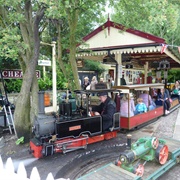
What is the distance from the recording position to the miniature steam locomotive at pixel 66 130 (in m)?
4.69

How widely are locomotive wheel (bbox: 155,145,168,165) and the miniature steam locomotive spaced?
6.33 feet

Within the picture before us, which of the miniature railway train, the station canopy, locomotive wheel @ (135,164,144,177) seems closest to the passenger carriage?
the miniature railway train

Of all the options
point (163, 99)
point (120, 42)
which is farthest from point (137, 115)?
point (163, 99)

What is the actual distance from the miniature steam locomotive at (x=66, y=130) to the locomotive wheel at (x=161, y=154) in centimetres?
193

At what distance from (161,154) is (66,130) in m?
2.25

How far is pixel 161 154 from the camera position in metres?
4.02

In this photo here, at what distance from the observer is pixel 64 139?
502 centimetres

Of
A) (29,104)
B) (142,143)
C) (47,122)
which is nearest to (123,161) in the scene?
(142,143)

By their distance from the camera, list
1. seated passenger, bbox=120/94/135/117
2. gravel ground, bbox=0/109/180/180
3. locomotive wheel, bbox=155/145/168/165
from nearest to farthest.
Answer: locomotive wheel, bbox=155/145/168/165, gravel ground, bbox=0/109/180/180, seated passenger, bbox=120/94/135/117

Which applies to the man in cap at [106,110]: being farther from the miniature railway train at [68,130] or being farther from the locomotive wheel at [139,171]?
the locomotive wheel at [139,171]

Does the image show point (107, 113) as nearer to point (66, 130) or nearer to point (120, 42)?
point (66, 130)

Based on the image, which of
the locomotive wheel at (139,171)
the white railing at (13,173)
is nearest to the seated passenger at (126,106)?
the locomotive wheel at (139,171)

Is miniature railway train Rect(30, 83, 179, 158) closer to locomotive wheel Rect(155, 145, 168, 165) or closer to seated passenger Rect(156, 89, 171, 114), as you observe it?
locomotive wheel Rect(155, 145, 168, 165)

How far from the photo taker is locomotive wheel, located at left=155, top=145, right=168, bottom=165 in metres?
3.94
